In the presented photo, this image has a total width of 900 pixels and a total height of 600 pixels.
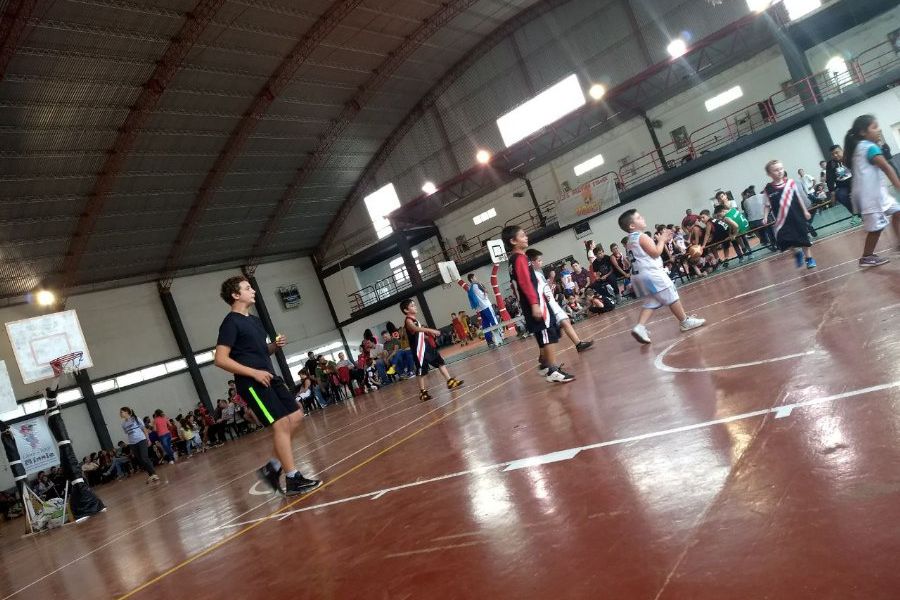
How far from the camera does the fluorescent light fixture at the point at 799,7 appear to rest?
2155cm

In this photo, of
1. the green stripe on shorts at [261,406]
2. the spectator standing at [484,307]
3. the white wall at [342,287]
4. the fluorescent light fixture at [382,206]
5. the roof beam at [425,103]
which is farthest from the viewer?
the white wall at [342,287]

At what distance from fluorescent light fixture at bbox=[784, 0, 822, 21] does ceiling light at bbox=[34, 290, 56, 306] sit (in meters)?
29.1

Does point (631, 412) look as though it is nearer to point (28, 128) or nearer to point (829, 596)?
point (829, 596)

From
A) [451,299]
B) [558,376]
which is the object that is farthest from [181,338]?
[558,376]

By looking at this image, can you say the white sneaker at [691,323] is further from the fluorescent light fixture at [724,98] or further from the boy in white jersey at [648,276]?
the fluorescent light fixture at [724,98]

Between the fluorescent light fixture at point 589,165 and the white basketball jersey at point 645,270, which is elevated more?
the fluorescent light fixture at point 589,165

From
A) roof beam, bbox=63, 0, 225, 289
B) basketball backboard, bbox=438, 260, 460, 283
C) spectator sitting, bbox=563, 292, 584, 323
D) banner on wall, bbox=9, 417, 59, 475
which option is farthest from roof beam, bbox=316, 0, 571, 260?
banner on wall, bbox=9, 417, 59, 475

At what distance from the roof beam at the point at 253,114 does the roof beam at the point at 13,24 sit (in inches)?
319

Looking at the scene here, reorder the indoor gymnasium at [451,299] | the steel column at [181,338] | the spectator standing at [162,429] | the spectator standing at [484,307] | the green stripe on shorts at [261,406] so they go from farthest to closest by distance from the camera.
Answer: the steel column at [181,338] < the spectator standing at [162,429] < the spectator standing at [484,307] < the green stripe on shorts at [261,406] < the indoor gymnasium at [451,299]

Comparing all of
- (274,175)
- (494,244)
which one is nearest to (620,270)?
(494,244)

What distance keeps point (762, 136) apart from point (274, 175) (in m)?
20.0

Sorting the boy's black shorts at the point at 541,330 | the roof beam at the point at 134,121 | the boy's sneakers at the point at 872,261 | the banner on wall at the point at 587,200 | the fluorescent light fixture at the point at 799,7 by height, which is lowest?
the boy's sneakers at the point at 872,261

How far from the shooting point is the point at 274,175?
2700 centimetres

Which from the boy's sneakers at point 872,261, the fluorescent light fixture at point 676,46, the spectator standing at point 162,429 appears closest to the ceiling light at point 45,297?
Result: the spectator standing at point 162,429
